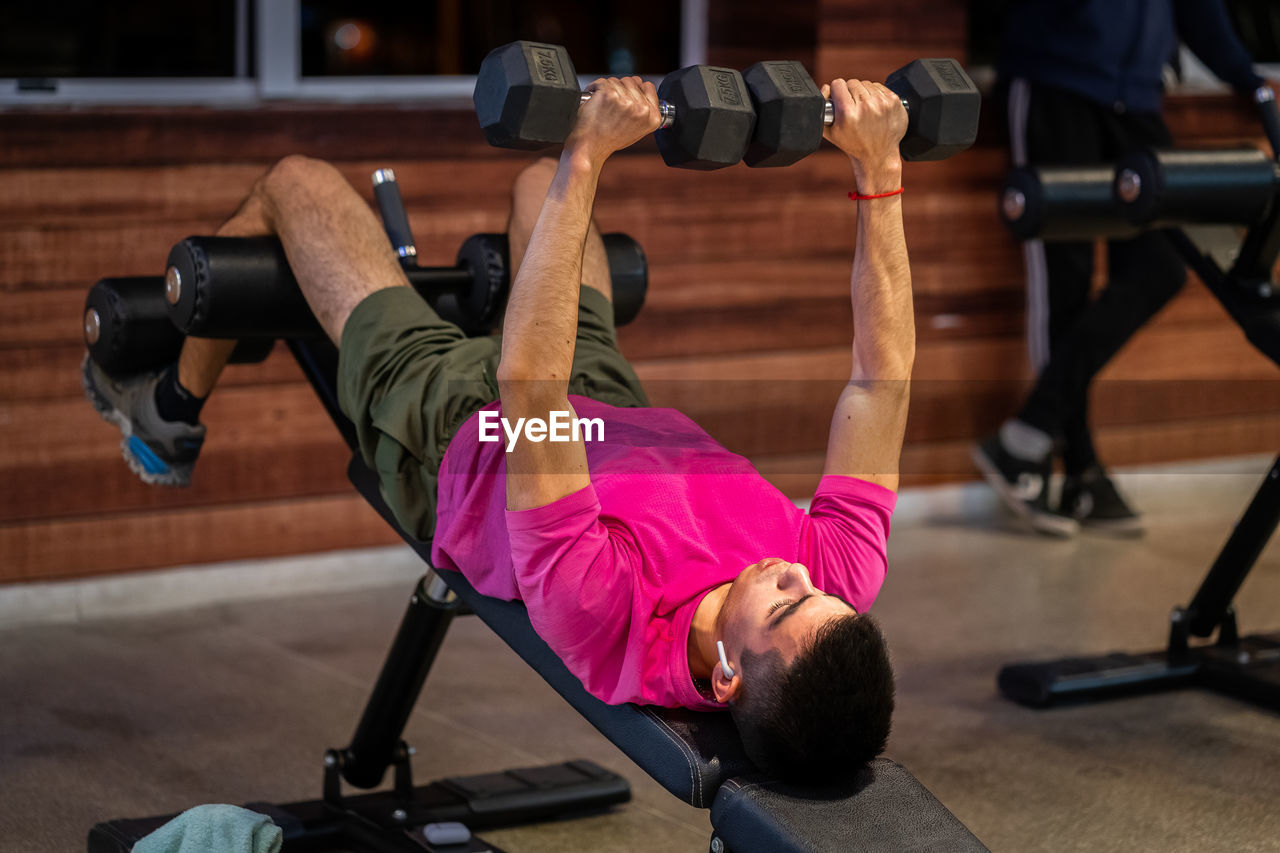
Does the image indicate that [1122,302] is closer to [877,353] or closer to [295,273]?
[877,353]

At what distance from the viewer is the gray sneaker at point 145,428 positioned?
86.7 inches

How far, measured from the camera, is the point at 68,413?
2998 millimetres

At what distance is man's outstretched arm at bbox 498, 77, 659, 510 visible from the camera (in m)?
1.58

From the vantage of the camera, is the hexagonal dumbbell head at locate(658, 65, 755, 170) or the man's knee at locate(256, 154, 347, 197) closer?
the hexagonal dumbbell head at locate(658, 65, 755, 170)

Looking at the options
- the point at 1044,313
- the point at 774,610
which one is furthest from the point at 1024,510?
the point at 774,610

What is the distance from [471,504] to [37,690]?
4.05 ft

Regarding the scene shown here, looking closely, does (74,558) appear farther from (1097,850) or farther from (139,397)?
(1097,850)

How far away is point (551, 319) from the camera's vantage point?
159cm

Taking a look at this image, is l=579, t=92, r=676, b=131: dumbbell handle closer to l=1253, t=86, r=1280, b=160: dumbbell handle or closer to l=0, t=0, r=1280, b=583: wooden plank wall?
l=1253, t=86, r=1280, b=160: dumbbell handle

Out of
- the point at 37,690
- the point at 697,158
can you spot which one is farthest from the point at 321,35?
the point at 697,158

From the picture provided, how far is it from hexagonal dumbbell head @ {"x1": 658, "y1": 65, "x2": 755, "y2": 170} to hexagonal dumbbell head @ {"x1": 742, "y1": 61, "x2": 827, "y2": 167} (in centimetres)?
2

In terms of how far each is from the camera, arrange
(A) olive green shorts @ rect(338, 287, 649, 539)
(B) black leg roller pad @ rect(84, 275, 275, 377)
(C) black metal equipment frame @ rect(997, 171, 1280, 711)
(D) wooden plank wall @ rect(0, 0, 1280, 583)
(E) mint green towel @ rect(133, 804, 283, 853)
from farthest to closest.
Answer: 1. (D) wooden plank wall @ rect(0, 0, 1280, 583)
2. (C) black metal equipment frame @ rect(997, 171, 1280, 711)
3. (B) black leg roller pad @ rect(84, 275, 275, 377)
4. (A) olive green shorts @ rect(338, 287, 649, 539)
5. (E) mint green towel @ rect(133, 804, 283, 853)

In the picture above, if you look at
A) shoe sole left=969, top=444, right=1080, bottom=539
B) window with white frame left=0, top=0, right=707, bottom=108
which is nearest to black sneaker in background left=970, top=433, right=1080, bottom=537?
shoe sole left=969, top=444, right=1080, bottom=539

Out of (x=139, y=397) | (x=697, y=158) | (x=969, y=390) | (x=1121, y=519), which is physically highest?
(x=697, y=158)
